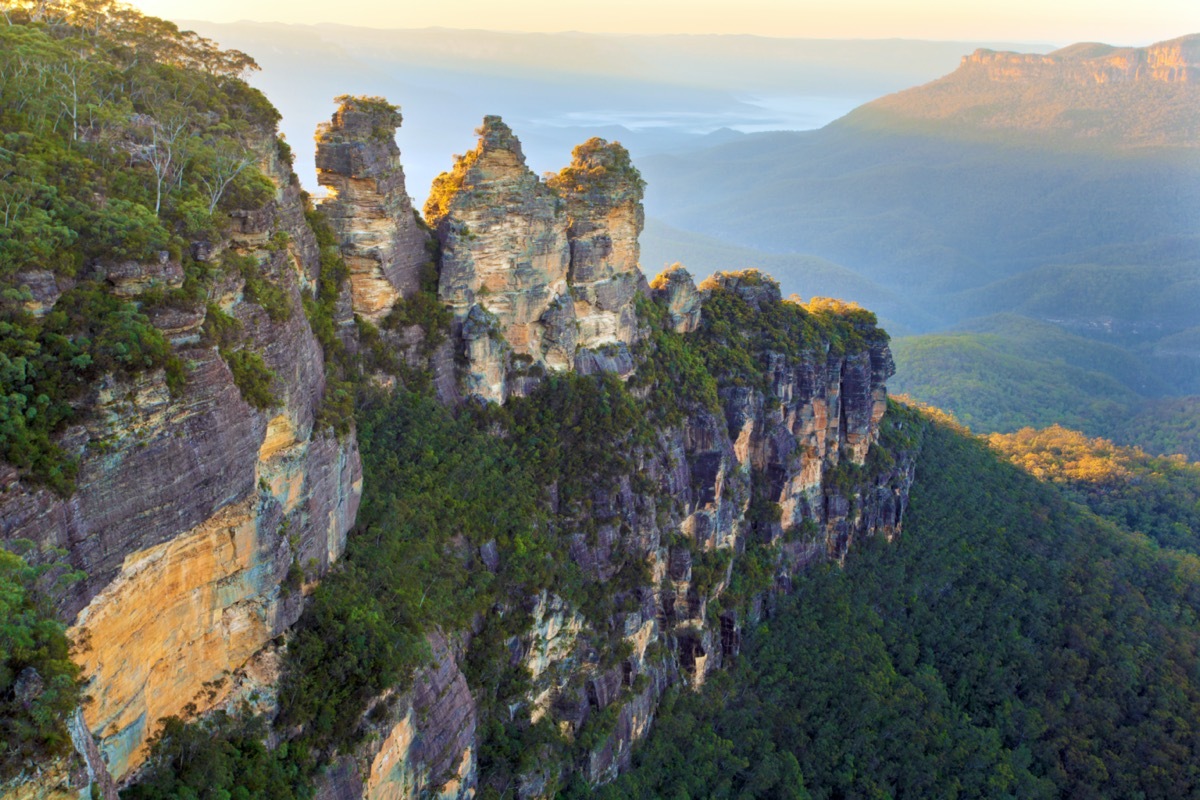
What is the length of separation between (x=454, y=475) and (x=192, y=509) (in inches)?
584

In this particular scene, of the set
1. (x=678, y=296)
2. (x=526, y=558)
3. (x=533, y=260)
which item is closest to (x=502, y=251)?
(x=533, y=260)

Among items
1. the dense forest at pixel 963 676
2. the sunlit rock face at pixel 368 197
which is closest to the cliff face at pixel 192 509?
the sunlit rock face at pixel 368 197

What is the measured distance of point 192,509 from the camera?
1845 centimetres

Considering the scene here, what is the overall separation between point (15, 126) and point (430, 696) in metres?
19.7

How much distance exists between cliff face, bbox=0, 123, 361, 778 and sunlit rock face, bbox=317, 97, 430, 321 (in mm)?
6307

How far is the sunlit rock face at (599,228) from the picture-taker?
131 feet

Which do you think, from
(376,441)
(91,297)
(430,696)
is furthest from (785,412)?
(91,297)

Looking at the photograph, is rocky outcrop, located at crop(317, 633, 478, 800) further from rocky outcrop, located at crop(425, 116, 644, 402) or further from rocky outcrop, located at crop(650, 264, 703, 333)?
rocky outcrop, located at crop(650, 264, 703, 333)

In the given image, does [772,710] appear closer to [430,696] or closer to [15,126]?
[430,696]

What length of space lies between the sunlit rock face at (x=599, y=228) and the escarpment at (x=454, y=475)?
14 centimetres

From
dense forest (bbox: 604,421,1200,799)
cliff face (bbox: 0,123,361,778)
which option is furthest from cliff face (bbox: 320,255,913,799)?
cliff face (bbox: 0,123,361,778)

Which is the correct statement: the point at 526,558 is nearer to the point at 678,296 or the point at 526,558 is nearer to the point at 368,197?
the point at 368,197

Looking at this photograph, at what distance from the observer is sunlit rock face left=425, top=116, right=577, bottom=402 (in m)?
34.8

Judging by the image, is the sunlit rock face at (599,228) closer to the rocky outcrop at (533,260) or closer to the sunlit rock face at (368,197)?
the rocky outcrop at (533,260)
